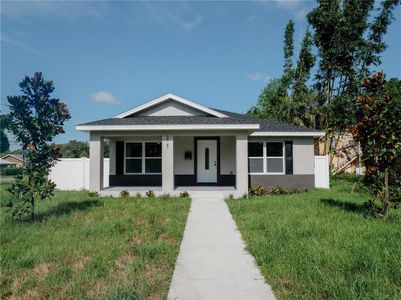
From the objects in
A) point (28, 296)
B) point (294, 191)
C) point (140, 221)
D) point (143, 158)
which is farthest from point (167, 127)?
point (28, 296)

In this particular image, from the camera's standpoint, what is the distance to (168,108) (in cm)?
1527

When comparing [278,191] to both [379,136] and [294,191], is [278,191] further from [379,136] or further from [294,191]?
[379,136]

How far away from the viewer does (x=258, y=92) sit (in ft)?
136

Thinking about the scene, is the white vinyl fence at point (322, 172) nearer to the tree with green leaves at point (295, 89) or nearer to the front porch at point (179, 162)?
the front porch at point (179, 162)

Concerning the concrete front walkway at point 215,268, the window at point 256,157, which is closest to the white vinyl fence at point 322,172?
the window at point 256,157

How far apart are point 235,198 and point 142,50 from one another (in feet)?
29.1

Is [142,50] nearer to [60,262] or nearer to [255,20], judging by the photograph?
[255,20]

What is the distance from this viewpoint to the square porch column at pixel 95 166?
1282 cm

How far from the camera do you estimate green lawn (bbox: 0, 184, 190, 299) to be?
3.73 m

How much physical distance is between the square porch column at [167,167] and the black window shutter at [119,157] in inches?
141

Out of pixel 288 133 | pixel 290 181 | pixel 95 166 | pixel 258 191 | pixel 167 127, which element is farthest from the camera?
pixel 290 181

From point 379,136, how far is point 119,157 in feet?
39.4

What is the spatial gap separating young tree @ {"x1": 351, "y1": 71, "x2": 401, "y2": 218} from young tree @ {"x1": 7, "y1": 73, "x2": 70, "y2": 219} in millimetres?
8401

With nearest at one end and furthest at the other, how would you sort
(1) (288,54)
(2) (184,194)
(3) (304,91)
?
(2) (184,194), (3) (304,91), (1) (288,54)
